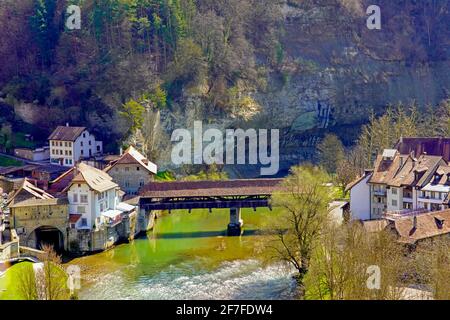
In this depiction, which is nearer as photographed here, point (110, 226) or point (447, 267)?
point (447, 267)

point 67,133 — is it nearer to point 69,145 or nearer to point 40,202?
point 69,145

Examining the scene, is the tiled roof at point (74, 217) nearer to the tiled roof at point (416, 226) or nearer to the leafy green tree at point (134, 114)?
the tiled roof at point (416, 226)

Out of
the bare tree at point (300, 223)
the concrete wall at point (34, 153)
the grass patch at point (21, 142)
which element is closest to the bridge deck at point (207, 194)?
the bare tree at point (300, 223)

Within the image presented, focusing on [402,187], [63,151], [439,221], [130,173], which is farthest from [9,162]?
[439,221]

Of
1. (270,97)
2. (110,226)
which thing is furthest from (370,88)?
(110,226)

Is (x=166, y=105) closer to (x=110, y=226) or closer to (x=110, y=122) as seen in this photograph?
(x=110, y=122)

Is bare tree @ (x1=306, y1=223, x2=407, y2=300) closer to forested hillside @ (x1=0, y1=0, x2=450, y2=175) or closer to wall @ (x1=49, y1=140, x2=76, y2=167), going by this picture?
wall @ (x1=49, y1=140, x2=76, y2=167)
